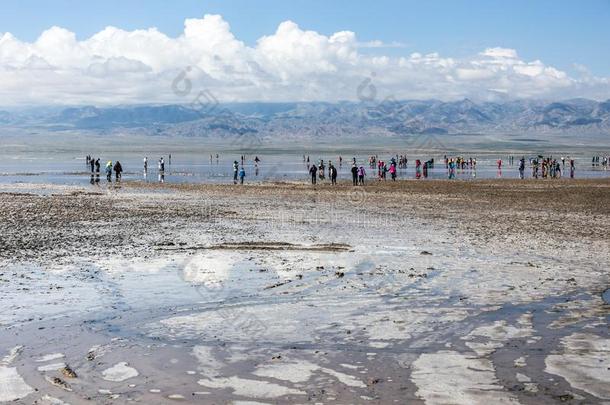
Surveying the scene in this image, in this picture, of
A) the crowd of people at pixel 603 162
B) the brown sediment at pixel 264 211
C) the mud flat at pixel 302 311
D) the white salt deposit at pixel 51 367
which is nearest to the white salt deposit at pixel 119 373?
the mud flat at pixel 302 311

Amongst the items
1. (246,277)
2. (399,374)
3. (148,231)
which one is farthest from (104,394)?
(148,231)

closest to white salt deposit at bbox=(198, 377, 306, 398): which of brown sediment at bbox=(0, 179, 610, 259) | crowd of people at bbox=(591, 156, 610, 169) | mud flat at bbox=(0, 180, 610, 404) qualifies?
mud flat at bbox=(0, 180, 610, 404)

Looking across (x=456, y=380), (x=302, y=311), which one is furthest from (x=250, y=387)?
(x=302, y=311)

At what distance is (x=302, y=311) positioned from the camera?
1223 cm

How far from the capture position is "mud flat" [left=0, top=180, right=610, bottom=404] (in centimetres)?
837

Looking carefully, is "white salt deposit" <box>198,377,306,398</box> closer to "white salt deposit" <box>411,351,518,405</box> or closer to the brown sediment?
"white salt deposit" <box>411,351,518,405</box>

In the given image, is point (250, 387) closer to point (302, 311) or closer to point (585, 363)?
point (302, 311)

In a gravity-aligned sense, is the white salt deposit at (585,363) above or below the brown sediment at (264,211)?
above

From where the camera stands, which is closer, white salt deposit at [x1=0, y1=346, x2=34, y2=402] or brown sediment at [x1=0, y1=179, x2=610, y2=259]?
white salt deposit at [x1=0, y1=346, x2=34, y2=402]

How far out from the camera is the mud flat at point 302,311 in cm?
837

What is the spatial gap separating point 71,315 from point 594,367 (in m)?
7.85

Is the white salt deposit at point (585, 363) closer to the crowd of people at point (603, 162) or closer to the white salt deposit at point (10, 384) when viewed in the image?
the white salt deposit at point (10, 384)

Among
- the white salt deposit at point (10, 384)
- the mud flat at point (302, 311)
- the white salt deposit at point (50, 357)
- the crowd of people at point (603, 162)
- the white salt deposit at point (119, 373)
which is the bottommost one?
the crowd of people at point (603, 162)

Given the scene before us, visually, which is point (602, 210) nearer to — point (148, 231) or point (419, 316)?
point (148, 231)
